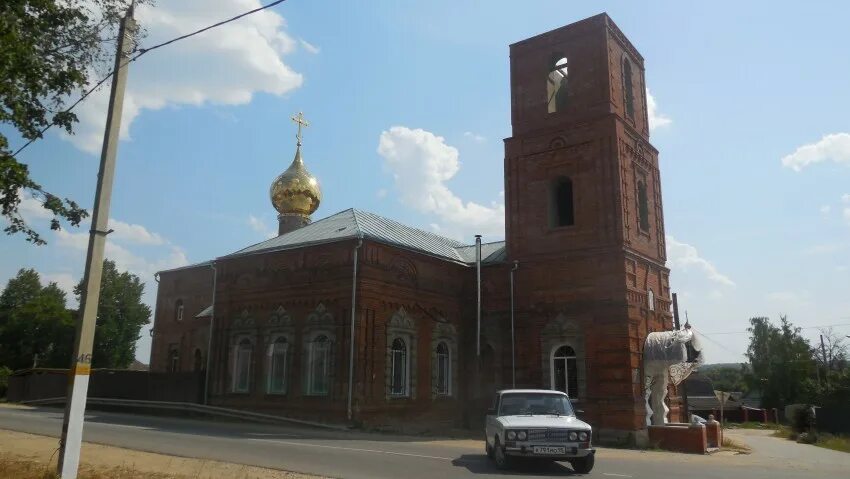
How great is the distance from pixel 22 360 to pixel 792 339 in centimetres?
7022

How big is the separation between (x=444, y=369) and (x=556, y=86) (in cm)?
1212

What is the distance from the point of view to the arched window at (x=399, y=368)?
22175 mm

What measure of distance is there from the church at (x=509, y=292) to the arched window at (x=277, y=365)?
5 cm

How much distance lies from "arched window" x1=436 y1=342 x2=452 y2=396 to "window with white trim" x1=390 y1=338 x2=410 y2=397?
195cm

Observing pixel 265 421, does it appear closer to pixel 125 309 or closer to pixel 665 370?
pixel 665 370

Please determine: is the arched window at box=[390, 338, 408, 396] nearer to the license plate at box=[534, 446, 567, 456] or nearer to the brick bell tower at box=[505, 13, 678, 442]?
the brick bell tower at box=[505, 13, 678, 442]

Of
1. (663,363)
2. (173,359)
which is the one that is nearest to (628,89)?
(663,363)

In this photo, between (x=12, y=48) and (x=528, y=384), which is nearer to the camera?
(x=12, y=48)

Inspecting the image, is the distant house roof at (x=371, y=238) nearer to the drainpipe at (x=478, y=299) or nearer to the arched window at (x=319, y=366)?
the drainpipe at (x=478, y=299)

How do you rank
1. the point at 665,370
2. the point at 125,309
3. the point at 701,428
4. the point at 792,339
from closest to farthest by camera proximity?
the point at 701,428, the point at 665,370, the point at 125,309, the point at 792,339

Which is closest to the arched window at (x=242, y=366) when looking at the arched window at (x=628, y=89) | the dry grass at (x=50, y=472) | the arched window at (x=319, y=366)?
the arched window at (x=319, y=366)

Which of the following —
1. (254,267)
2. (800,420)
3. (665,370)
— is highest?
(254,267)

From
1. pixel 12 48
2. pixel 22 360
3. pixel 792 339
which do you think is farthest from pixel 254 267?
pixel 792 339

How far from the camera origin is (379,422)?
827 inches
